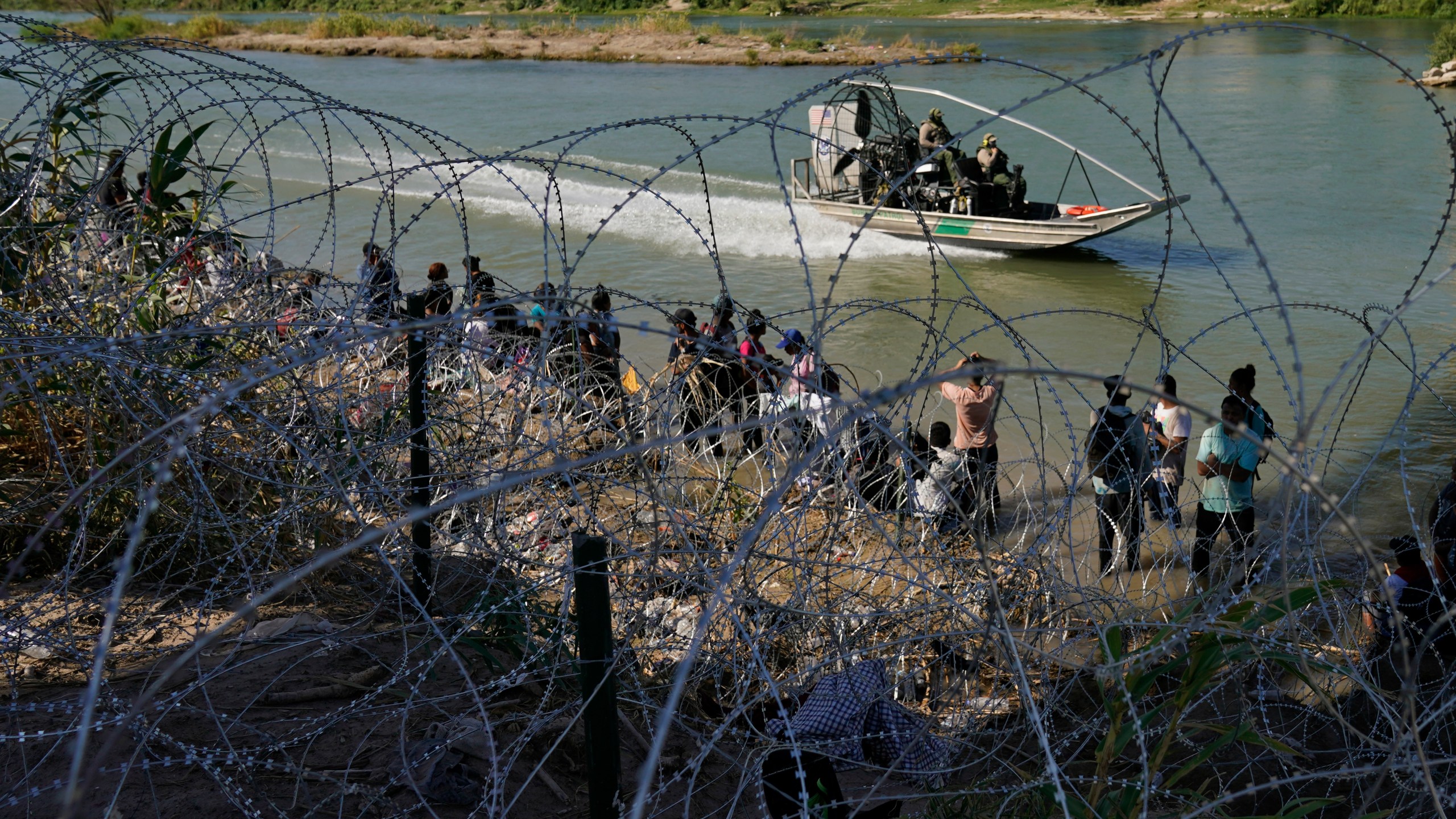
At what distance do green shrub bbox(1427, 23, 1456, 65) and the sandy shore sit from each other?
13.9m

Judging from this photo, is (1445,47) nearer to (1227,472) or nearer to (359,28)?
(1227,472)

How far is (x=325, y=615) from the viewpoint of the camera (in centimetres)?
432

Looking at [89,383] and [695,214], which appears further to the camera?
[695,214]

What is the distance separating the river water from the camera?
10672 millimetres

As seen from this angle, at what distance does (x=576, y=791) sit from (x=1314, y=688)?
2.10 meters

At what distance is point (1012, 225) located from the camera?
631 inches

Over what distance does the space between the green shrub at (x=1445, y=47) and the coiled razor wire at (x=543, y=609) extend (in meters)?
28.9

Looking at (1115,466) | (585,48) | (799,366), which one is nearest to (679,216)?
(799,366)

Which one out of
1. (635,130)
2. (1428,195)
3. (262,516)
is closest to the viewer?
(262,516)

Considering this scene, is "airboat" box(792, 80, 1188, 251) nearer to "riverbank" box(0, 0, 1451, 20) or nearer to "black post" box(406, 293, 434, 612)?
"black post" box(406, 293, 434, 612)

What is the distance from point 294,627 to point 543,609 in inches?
34.8

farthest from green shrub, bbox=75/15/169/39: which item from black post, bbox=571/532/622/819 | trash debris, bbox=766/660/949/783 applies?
black post, bbox=571/532/622/819

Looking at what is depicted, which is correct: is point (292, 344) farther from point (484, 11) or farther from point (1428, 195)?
point (484, 11)

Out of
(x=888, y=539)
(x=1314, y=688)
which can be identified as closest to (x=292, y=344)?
(x=888, y=539)
